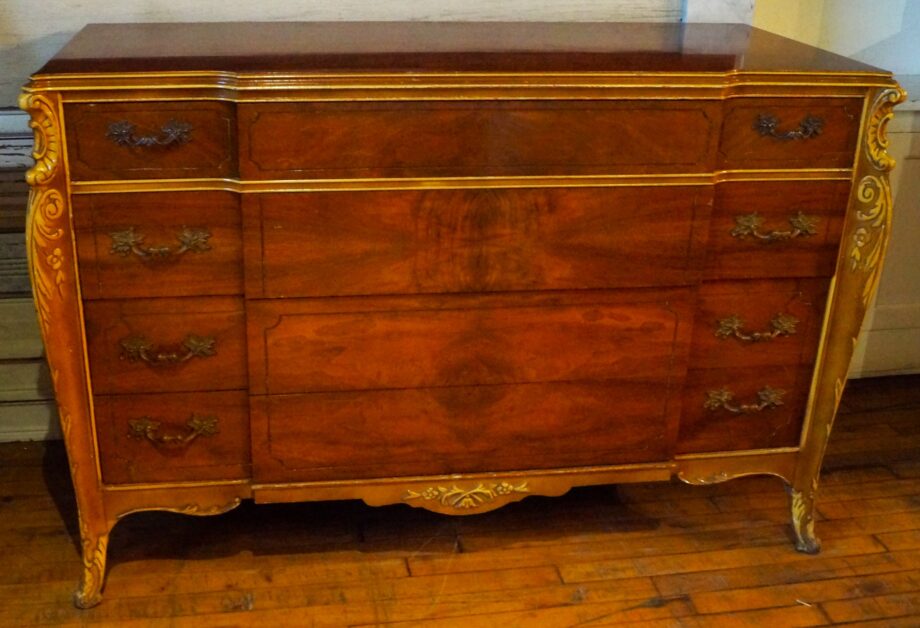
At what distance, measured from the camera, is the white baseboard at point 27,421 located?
2379 mm

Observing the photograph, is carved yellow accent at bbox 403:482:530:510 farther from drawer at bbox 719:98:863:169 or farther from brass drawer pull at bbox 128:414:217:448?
drawer at bbox 719:98:863:169

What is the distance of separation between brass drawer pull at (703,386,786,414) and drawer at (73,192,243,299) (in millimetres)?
940

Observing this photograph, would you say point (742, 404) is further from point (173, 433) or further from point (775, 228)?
point (173, 433)

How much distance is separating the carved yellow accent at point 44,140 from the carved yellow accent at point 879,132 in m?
1.39

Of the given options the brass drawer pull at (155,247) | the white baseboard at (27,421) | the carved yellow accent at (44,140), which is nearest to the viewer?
the carved yellow accent at (44,140)

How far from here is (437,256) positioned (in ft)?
5.59

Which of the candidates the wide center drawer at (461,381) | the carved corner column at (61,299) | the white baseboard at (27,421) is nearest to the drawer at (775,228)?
the wide center drawer at (461,381)

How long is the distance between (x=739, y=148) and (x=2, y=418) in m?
1.83

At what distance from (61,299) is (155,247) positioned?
0.59 ft

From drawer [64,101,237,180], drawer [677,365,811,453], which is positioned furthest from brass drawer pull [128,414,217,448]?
drawer [677,365,811,453]

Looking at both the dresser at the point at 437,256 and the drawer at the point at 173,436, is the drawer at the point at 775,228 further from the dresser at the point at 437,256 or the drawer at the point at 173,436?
the drawer at the point at 173,436

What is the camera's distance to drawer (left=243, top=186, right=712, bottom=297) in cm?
165

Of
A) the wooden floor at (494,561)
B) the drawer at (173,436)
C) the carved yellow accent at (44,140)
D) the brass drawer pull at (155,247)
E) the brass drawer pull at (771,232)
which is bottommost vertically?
the wooden floor at (494,561)

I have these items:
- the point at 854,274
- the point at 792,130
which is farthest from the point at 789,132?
the point at 854,274
